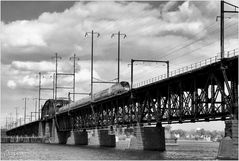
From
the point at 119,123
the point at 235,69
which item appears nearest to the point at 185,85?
the point at 235,69

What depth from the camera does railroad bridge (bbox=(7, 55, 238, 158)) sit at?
56.2 metres

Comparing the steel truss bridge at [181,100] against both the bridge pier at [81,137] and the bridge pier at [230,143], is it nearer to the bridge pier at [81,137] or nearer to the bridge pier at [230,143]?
the bridge pier at [230,143]

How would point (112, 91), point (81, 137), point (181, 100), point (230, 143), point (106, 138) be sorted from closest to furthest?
point (230, 143) < point (181, 100) < point (112, 91) < point (106, 138) < point (81, 137)

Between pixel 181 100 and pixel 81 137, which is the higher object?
pixel 181 100

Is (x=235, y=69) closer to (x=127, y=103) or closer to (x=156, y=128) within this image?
(x=156, y=128)

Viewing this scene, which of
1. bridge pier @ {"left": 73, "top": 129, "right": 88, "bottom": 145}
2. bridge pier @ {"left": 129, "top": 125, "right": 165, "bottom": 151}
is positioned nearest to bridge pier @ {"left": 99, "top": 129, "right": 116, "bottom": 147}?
bridge pier @ {"left": 73, "top": 129, "right": 88, "bottom": 145}

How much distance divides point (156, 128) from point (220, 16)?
3090cm

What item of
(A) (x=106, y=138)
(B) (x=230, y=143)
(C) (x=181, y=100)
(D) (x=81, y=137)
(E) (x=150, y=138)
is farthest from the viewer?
(D) (x=81, y=137)

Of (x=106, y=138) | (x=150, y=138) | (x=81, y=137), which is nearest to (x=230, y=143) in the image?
(x=150, y=138)

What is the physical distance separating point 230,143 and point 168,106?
22352mm

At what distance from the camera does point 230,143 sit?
173ft

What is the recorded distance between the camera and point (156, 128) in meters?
83.8

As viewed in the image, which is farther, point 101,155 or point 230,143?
point 101,155

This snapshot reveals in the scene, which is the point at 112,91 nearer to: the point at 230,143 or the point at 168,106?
the point at 168,106
